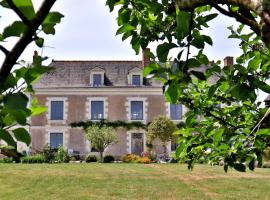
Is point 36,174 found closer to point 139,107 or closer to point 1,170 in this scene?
point 1,170

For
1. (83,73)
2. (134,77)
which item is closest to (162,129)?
(134,77)

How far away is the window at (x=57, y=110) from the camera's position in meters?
37.3

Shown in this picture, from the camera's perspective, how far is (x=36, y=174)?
1967cm

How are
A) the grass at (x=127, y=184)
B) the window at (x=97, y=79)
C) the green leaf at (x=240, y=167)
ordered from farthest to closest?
the window at (x=97, y=79)
the grass at (x=127, y=184)
the green leaf at (x=240, y=167)

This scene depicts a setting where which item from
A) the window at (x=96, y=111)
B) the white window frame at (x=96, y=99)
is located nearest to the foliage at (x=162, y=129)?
the white window frame at (x=96, y=99)

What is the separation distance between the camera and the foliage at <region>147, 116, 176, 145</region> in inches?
1332

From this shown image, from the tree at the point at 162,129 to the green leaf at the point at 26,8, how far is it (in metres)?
32.8

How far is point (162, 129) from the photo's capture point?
33.9 meters

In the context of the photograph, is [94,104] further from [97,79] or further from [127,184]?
[127,184]

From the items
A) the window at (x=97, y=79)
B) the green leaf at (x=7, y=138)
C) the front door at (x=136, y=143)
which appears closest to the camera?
the green leaf at (x=7, y=138)

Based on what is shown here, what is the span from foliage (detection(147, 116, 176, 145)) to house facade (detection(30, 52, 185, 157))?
266 centimetres

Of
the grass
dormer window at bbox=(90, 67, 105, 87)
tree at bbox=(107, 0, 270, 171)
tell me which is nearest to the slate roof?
dormer window at bbox=(90, 67, 105, 87)

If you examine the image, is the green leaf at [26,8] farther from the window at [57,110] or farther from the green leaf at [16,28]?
the window at [57,110]

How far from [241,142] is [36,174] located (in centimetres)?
1747
